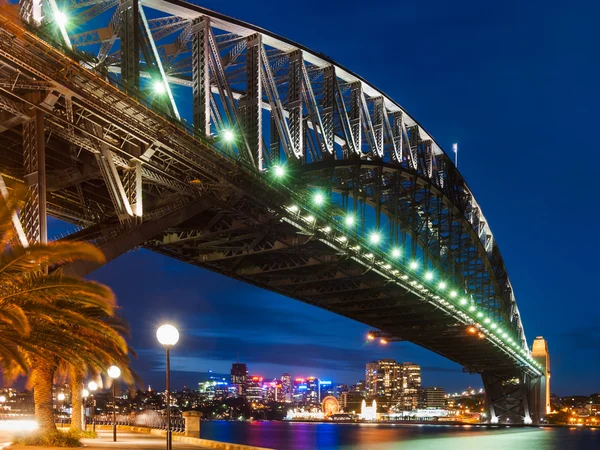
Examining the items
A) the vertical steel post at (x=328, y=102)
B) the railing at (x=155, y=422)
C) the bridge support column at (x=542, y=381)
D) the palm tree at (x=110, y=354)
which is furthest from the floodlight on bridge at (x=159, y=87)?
the bridge support column at (x=542, y=381)

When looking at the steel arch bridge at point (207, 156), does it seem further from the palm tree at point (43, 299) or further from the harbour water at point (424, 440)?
the harbour water at point (424, 440)

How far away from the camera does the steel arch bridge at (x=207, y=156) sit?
24.5 metres

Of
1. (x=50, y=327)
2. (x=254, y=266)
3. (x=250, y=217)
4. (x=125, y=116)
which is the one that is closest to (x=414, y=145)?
(x=254, y=266)

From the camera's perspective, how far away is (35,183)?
2250 centimetres

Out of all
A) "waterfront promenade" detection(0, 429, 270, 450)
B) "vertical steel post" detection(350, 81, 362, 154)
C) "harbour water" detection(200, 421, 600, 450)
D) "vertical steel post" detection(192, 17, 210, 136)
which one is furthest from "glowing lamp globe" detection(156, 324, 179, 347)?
"harbour water" detection(200, 421, 600, 450)

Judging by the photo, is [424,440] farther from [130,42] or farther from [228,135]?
[130,42]

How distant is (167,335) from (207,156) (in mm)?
15924

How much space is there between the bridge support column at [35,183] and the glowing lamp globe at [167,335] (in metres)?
5.21

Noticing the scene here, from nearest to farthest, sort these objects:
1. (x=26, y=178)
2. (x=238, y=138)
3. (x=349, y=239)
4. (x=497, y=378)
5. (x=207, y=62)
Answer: (x=26, y=178) < (x=207, y=62) < (x=238, y=138) < (x=349, y=239) < (x=497, y=378)

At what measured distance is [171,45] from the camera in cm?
3866

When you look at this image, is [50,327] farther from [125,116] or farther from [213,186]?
[213,186]

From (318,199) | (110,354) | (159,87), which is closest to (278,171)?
(318,199)

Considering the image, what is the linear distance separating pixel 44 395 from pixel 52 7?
12.7 meters

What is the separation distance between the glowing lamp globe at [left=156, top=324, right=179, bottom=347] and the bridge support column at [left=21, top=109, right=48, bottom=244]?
17.1 feet
